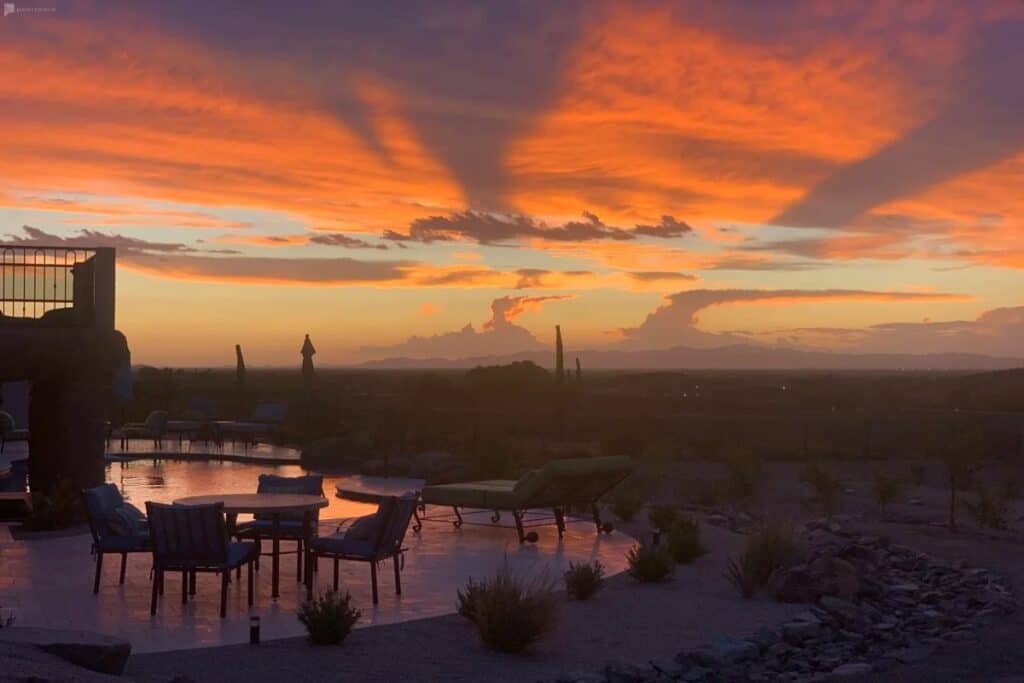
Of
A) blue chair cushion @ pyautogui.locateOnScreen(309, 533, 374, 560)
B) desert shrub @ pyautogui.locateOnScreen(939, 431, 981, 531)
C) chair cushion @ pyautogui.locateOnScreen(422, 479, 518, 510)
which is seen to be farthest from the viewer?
desert shrub @ pyautogui.locateOnScreen(939, 431, 981, 531)

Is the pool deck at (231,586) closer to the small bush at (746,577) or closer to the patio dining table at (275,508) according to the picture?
the patio dining table at (275,508)

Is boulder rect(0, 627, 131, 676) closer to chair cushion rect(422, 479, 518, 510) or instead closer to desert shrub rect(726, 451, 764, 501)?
chair cushion rect(422, 479, 518, 510)

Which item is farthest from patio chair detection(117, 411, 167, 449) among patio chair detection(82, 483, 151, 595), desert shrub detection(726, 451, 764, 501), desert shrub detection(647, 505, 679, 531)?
patio chair detection(82, 483, 151, 595)

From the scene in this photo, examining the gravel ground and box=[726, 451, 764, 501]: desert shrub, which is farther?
box=[726, 451, 764, 501]: desert shrub

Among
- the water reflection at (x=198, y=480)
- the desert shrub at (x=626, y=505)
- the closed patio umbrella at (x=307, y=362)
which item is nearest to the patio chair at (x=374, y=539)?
the water reflection at (x=198, y=480)

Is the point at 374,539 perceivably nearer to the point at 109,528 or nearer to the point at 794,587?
the point at 109,528

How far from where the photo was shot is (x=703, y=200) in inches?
695

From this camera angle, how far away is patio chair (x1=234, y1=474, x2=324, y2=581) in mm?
8828

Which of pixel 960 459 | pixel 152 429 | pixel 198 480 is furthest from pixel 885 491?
pixel 152 429

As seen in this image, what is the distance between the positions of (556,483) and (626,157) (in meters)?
6.94

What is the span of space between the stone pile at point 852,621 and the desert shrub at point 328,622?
4.84ft

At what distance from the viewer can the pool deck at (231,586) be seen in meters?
7.18

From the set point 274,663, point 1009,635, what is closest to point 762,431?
point 1009,635

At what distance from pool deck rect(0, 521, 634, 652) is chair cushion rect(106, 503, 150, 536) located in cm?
42
